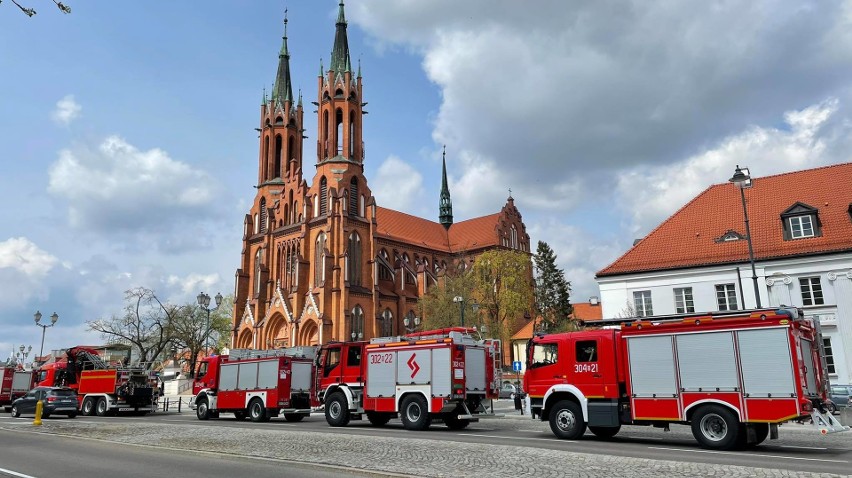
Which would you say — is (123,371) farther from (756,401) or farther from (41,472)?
(756,401)

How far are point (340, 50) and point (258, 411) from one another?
2131 inches

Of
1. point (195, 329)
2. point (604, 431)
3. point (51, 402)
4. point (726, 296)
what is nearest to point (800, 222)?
point (726, 296)

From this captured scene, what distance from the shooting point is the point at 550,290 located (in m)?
64.0

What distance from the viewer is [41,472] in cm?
1125

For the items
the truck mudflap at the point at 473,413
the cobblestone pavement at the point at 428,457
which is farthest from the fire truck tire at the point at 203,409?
the truck mudflap at the point at 473,413

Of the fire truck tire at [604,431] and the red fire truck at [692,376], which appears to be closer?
the red fire truck at [692,376]

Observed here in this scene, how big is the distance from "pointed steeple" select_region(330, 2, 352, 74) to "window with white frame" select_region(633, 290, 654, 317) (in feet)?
153

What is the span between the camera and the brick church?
61.3 metres

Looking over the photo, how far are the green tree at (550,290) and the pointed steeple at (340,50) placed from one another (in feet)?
96.4

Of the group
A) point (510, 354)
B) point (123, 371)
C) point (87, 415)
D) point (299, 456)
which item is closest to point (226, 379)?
point (123, 371)

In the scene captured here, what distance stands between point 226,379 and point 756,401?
2146 centimetres

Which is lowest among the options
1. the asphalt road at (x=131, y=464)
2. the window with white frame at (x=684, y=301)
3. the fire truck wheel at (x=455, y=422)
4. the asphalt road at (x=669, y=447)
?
the asphalt road at (x=669, y=447)

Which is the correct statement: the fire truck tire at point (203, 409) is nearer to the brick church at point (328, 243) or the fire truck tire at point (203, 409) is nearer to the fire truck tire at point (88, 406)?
the fire truck tire at point (88, 406)

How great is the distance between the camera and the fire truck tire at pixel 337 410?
73.3ft
